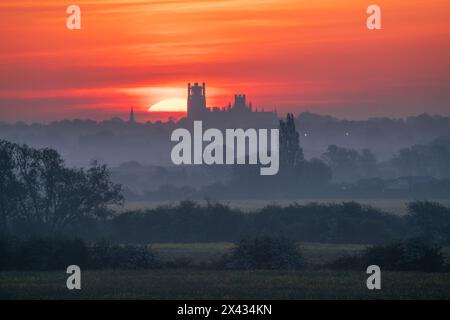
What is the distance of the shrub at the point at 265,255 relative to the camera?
54.2 meters

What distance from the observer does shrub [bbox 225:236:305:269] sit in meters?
54.2

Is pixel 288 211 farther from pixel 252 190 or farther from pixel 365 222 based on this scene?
pixel 252 190

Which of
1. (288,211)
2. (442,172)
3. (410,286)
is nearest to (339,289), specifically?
(410,286)

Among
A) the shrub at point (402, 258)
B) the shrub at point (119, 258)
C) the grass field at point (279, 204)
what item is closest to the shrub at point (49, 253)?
the shrub at point (119, 258)

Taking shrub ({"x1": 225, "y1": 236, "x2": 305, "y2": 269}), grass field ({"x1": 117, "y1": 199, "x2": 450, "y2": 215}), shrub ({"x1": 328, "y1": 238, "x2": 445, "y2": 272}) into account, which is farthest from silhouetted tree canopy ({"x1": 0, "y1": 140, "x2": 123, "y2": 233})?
grass field ({"x1": 117, "y1": 199, "x2": 450, "y2": 215})

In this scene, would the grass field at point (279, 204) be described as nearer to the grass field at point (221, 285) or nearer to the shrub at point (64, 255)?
the shrub at point (64, 255)

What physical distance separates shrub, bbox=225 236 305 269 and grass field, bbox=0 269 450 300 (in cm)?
294

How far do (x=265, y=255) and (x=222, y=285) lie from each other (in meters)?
9.97

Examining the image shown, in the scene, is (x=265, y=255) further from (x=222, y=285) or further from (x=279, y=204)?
(x=279, y=204)

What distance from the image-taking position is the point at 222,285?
1770 inches

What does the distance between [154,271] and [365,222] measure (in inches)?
1172

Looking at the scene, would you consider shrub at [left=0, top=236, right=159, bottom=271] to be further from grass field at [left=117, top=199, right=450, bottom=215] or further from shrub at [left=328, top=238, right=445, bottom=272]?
grass field at [left=117, top=199, right=450, bottom=215]

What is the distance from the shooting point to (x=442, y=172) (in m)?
179

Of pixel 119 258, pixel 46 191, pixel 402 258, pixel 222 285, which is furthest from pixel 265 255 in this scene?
pixel 46 191
